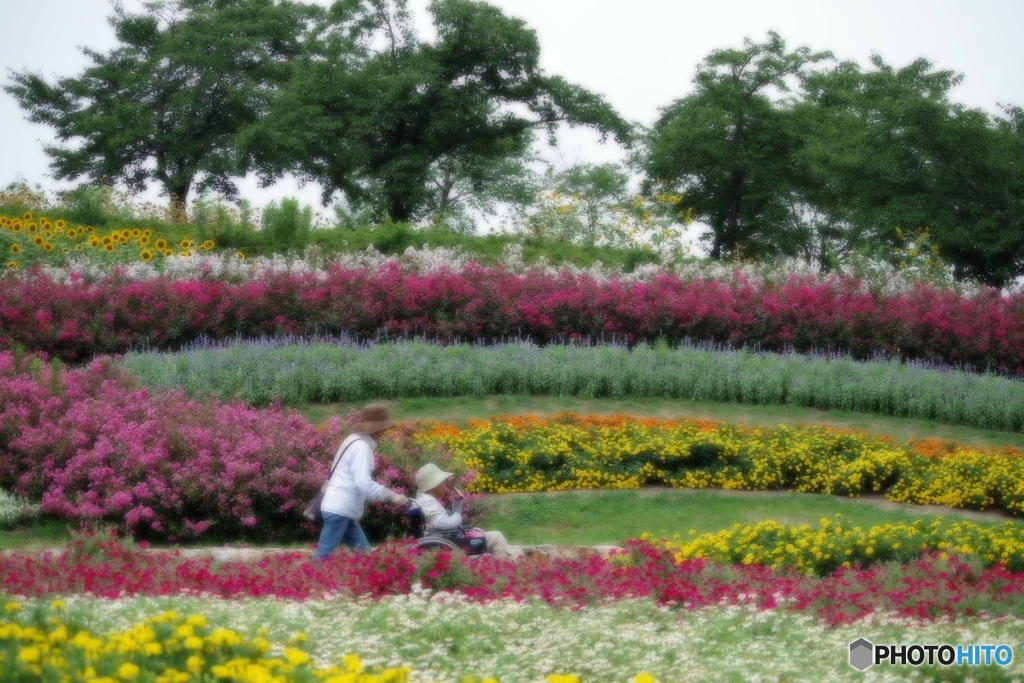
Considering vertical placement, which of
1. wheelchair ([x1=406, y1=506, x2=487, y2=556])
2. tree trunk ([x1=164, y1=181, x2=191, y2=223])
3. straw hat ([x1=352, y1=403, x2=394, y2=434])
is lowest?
wheelchair ([x1=406, y1=506, x2=487, y2=556])

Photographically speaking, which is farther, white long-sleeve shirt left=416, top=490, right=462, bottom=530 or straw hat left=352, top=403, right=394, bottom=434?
white long-sleeve shirt left=416, top=490, right=462, bottom=530

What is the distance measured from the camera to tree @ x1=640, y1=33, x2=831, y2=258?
31.2 metres

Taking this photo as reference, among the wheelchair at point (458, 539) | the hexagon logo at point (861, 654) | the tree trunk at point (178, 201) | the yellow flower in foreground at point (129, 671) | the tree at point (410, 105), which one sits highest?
the tree at point (410, 105)

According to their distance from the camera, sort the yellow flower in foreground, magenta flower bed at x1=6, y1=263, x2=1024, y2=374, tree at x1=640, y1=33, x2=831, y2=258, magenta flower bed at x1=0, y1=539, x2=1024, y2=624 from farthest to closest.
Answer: tree at x1=640, y1=33, x2=831, y2=258 → magenta flower bed at x1=6, y1=263, x2=1024, y2=374 → magenta flower bed at x1=0, y1=539, x2=1024, y2=624 → the yellow flower in foreground

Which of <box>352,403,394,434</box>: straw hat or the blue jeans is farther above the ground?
<box>352,403,394,434</box>: straw hat

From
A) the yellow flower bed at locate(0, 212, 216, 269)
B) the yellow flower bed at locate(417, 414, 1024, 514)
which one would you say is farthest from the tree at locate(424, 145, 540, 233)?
the yellow flower bed at locate(417, 414, 1024, 514)

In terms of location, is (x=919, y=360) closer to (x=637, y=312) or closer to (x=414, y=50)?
(x=637, y=312)

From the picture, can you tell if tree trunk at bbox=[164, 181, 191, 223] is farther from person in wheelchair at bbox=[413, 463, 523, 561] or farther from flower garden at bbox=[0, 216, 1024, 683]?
person in wheelchair at bbox=[413, 463, 523, 561]

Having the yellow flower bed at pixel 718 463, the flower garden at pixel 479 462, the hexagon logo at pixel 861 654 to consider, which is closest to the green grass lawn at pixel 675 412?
the flower garden at pixel 479 462

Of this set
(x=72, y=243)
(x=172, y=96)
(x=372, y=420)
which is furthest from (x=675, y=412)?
(x=172, y=96)

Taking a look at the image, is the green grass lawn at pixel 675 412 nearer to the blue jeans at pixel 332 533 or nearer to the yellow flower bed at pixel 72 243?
the blue jeans at pixel 332 533

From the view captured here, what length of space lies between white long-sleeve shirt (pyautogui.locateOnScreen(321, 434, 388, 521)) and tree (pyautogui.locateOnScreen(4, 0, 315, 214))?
88.4ft

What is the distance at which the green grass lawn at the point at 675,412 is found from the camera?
40.0 feet

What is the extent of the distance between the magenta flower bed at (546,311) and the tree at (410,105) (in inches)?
405
